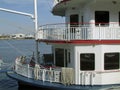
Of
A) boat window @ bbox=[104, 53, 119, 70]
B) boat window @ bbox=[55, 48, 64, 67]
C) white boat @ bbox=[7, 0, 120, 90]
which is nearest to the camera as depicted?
white boat @ bbox=[7, 0, 120, 90]

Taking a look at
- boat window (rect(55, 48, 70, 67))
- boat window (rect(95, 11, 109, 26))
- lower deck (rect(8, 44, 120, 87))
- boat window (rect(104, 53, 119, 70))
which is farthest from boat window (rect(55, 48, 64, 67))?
boat window (rect(104, 53, 119, 70))

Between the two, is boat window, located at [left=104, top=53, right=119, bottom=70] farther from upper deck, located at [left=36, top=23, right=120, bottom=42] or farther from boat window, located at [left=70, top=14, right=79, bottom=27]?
boat window, located at [left=70, top=14, right=79, bottom=27]

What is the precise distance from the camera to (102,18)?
1769cm

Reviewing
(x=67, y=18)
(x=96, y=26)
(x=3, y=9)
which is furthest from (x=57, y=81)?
(x=3, y=9)

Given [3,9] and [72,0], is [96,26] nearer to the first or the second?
[72,0]

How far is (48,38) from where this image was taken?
1844 cm

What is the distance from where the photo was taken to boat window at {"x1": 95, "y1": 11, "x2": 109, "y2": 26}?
1761 centimetres

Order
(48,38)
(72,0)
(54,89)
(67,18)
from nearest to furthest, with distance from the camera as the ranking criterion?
(54,89) → (72,0) → (48,38) → (67,18)

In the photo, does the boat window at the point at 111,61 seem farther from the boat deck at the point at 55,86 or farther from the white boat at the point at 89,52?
the boat deck at the point at 55,86

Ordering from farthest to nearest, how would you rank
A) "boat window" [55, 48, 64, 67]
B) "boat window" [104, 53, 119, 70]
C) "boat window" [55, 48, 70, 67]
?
"boat window" [55, 48, 64, 67], "boat window" [55, 48, 70, 67], "boat window" [104, 53, 119, 70]

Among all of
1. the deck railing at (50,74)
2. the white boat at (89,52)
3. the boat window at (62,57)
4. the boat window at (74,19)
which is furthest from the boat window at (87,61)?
the boat window at (74,19)

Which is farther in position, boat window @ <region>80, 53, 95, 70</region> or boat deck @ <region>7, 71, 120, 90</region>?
boat window @ <region>80, 53, 95, 70</region>

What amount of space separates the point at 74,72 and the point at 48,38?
3196 millimetres

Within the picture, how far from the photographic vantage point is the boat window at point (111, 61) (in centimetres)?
1653
